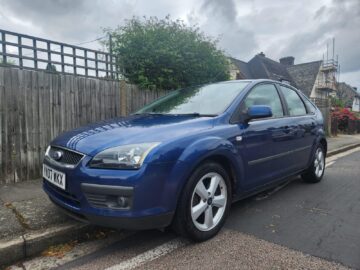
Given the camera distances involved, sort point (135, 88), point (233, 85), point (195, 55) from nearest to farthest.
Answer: point (233, 85), point (135, 88), point (195, 55)

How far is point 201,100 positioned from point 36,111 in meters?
2.71

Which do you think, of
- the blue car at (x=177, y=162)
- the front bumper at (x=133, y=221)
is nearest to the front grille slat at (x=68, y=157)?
the blue car at (x=177, y=162)

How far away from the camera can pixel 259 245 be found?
3.05 meters

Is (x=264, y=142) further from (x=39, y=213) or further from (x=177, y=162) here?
(x=39, y=213)

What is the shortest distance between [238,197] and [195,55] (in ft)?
14.6

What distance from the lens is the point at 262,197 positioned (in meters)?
4.66

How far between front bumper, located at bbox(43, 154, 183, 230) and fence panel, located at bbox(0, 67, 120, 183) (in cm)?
256

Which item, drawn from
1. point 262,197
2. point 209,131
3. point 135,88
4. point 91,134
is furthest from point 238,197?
point 135,88

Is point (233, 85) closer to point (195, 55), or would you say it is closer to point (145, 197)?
point (145, 197)

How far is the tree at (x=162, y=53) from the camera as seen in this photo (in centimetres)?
676

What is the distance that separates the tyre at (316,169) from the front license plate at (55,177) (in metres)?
4.02

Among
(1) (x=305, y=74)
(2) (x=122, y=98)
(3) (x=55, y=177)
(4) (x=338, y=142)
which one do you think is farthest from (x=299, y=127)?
(1) (x=305, y=74)

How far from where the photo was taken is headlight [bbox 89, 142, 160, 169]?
8.63 feet

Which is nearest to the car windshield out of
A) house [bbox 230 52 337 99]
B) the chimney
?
house [bbox 230 52 337 99]
